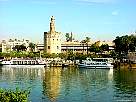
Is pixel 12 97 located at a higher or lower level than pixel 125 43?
lower

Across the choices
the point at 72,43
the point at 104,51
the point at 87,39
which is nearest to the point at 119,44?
the point at 104,51

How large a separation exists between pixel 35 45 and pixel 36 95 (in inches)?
4383

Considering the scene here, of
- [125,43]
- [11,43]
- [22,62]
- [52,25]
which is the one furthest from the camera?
[11,43]

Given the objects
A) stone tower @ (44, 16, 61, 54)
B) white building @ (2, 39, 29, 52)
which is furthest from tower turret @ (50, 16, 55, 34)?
white building @ (2, 39, 29, 52)

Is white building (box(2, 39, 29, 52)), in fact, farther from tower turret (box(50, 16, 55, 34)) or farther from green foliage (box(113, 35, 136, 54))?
green foliage (box(113, 35, 136, 54))

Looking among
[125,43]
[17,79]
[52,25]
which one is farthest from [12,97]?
[52,25]

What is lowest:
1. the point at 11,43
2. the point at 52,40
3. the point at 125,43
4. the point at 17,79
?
the point at 17,79

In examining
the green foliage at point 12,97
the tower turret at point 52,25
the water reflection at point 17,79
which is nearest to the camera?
the green foliage at point 12,97

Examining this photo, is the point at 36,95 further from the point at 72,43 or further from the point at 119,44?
the point at 72,43

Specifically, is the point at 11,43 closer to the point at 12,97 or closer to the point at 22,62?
the point at 22,62

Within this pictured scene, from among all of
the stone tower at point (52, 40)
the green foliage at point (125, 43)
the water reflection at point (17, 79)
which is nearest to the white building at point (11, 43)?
the stone tower at point (52, 40)

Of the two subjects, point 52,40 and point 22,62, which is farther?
point 52,40

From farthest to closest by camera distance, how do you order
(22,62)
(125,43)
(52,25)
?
(52,25)
(125,43)
(22,62)

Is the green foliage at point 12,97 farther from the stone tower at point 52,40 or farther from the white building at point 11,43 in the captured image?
the white building at point 11,43
